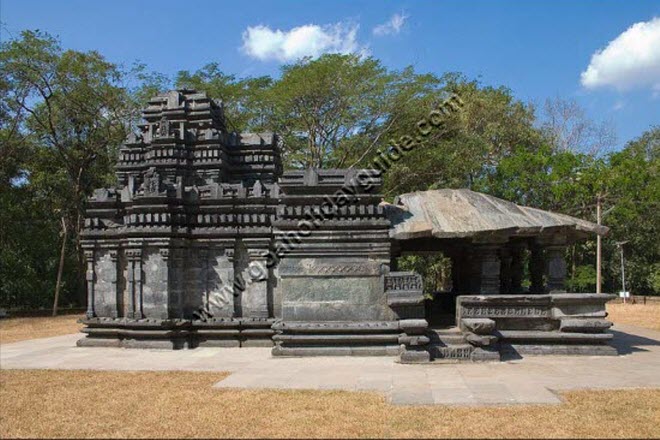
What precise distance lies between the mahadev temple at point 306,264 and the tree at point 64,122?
44.0 feet

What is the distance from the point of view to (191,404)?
686 centimetres

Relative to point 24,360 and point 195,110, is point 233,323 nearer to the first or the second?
point 24,360

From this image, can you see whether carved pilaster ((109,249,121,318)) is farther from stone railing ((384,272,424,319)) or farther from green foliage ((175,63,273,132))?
green foliage ((175,63,273,132))

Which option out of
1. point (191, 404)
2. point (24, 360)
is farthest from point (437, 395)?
point (24, 360)

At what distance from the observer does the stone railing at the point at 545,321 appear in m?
10.2

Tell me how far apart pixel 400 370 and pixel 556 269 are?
14.6 feet

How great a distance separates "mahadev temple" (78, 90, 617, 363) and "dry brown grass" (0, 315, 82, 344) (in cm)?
515

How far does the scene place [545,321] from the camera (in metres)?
10.5

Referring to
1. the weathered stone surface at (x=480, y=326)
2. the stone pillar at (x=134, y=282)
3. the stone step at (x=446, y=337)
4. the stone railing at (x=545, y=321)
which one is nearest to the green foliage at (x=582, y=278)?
the stone railing at (x=545, y=321)

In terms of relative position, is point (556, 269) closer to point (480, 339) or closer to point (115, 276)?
point (480, 339)

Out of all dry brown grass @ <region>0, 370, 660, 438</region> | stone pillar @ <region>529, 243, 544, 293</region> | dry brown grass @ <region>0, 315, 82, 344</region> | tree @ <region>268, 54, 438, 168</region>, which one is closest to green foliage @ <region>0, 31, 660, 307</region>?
tree @ <region>268, 54, 438, 168</region>

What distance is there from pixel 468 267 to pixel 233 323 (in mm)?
5650

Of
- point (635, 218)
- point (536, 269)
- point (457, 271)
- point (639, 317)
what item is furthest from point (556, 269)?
point (635, 218)

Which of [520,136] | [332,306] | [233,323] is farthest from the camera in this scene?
[520,136]
